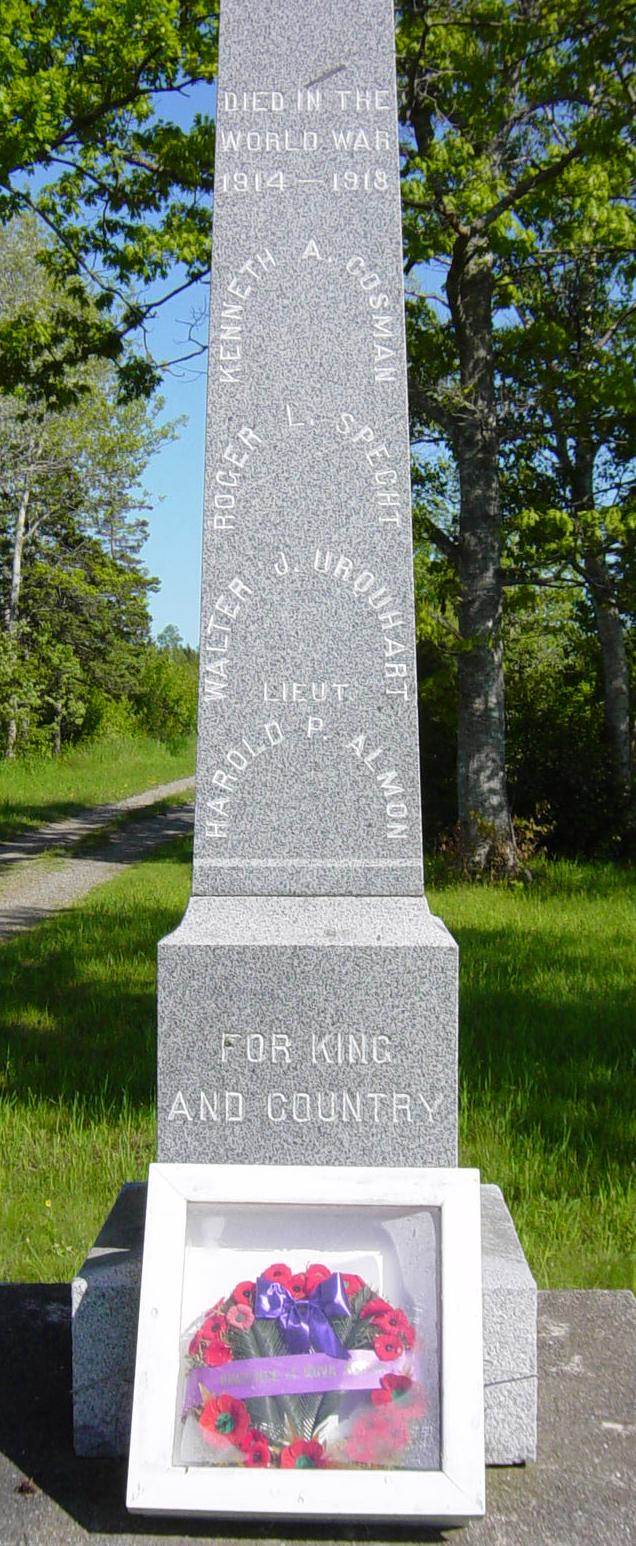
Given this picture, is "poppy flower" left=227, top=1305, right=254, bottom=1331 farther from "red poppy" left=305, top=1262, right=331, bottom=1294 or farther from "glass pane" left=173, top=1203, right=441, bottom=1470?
"red poppy" left=305, top=1262, right=331, bottom=1294

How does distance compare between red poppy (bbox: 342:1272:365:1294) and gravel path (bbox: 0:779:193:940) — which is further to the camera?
gravel path (bbox: 0:779:193:940)

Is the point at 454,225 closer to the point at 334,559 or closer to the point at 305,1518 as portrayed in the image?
the point at 334,559

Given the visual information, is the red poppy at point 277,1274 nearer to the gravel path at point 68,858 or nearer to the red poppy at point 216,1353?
the red poppy at point 216,1353

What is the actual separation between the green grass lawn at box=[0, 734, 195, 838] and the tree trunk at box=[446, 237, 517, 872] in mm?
6245

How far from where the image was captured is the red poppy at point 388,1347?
8.05 feet

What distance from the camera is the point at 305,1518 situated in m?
2.33

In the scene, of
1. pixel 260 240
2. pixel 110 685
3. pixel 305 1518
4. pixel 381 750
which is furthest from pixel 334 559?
pixel 110 685

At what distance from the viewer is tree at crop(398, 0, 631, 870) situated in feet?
32.9

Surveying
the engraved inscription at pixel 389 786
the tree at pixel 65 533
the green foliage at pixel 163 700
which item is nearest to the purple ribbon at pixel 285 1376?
the engraved inscription at pixel 389 786

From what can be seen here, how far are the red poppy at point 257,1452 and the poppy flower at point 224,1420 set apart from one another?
24mm

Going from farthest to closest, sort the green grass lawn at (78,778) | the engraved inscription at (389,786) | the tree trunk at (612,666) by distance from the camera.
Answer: the green grass lawn at (78,778), the tree trunk at (612,666), the engraved inscription at (389,786)

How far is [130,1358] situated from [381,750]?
1.47m

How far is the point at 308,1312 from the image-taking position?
251 cm

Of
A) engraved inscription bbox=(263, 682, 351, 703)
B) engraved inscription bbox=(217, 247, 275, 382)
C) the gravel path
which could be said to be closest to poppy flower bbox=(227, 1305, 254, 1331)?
engraved inscription bbox=(263, 682, 351, 703)
